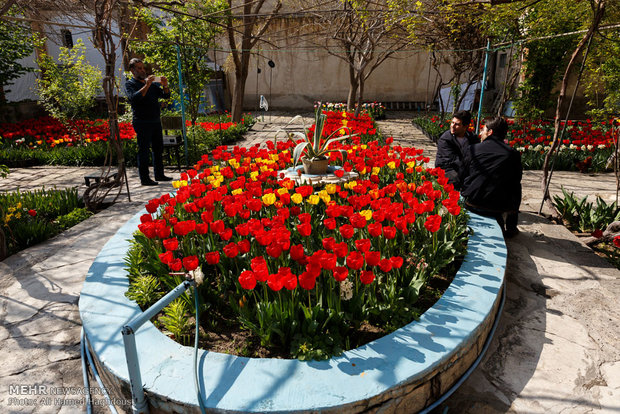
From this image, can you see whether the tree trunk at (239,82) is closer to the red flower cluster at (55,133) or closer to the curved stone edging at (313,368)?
the red flower cluster at (55,133)

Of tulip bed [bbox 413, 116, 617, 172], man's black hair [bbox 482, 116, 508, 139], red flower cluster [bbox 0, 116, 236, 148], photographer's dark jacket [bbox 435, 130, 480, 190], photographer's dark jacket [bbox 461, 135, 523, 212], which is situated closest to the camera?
photographer's dark jacket [bbox 461, 135, 523, 212]

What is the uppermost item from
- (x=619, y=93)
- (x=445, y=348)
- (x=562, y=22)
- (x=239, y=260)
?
(x=562, y=22)

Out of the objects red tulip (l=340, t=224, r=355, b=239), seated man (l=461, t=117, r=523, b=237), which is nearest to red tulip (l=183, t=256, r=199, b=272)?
red tulip (l=340, t=224, r=355, b=239)

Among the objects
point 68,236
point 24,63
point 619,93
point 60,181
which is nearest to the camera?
point 68,236

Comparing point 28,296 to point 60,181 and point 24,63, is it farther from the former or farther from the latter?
point 24,63

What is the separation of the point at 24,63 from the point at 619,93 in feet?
79.2

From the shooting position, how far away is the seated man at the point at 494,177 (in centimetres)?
369

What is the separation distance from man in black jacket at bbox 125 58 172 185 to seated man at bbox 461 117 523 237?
4346mm

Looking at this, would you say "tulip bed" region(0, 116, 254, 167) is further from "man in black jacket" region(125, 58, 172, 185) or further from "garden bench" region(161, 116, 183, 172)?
"man in black jacket" region(125, 58, 172, 185)

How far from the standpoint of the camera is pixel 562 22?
25.3ft

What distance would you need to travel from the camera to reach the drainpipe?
4.86ft

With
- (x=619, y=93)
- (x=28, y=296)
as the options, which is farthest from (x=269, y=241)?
(x=619, y=93)

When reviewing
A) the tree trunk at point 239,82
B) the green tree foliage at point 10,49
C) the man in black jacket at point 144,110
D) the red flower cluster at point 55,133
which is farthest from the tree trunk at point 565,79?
the green tree foliage at point 10,49

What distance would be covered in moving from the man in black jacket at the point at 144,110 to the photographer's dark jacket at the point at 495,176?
436cm
